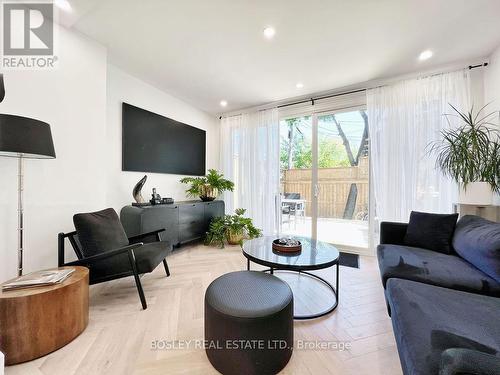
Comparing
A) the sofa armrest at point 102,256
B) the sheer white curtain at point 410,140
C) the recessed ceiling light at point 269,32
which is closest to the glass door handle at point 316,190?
the sheer white curtain at point 410,140

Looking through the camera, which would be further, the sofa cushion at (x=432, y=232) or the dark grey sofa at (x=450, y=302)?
the sofa cushion at (x=432, y=232)

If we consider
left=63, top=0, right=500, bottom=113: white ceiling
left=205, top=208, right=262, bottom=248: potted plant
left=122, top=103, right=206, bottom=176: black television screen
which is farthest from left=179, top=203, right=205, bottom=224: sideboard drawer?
left=63, top=0, right=500, bottom=113: white ceiling

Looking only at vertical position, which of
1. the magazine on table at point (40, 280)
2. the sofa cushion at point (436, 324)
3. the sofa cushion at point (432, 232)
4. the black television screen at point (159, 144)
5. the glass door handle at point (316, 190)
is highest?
the black television screen at point (159, 144)

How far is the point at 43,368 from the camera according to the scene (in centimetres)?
119

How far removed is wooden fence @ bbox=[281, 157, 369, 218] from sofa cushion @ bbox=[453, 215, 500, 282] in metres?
1.37

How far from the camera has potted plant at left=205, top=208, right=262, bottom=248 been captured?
3.54 meters

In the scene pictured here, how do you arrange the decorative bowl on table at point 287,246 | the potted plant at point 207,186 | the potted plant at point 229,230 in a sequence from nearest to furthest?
1. the decorative bowl on table at point 287,246
2. the potted plant at point 229,230
3. the potted plant at point 207,186

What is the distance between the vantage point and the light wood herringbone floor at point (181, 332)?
1206 mm

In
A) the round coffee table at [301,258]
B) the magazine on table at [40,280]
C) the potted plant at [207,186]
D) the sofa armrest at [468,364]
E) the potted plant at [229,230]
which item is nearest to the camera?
the sofa armrest at [468,364]

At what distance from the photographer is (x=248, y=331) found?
1076mm

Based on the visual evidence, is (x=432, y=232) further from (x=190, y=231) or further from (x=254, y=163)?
(x=190, y=231)

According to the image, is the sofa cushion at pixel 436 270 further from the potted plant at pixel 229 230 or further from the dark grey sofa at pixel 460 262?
the potted plant at pixel 229 230

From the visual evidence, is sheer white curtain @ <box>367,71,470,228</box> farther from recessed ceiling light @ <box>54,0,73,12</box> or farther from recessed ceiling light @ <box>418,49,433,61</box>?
recessed ceiling light @ <box>54,0,73,12</box>

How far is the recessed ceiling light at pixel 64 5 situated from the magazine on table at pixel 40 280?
2.15 metres
